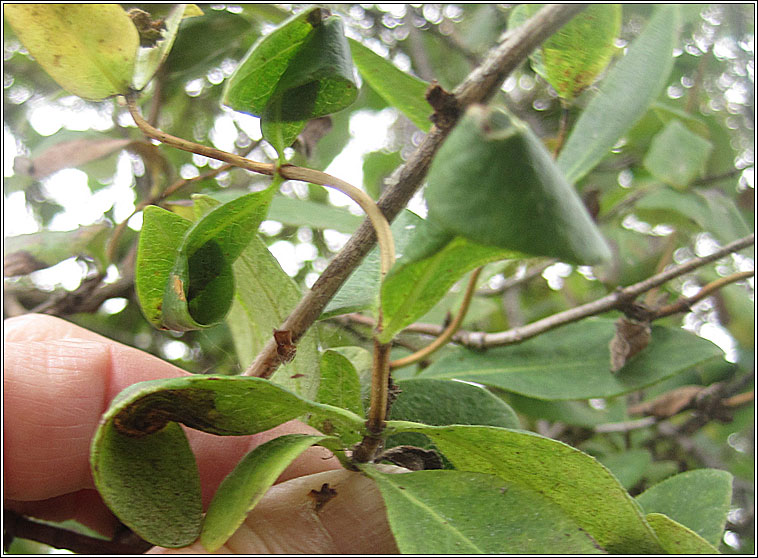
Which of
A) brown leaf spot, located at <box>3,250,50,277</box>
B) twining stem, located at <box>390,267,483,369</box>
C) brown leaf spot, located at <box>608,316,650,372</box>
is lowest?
brown leaf spot, located at <box>608,316,650,372</box>

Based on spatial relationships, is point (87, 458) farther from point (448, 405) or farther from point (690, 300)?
point (690, 300)

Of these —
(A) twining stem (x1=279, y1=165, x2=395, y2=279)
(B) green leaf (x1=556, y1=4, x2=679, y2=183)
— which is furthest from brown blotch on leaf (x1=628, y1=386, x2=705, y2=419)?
(A) twining stem (x1=279, y1=165, x2=395, y2=279)

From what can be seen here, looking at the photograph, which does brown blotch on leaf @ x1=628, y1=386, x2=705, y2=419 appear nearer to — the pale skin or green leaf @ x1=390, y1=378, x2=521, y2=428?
green leaf @ x1=390, y1=378, x2=521, y2=428

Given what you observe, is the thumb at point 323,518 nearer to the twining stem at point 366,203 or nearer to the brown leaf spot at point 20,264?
the twining stem at point 366,203

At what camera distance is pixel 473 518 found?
46 cm

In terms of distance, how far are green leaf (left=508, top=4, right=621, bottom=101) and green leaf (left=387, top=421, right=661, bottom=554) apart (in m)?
0.40

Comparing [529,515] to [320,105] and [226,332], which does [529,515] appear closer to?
[320,105]

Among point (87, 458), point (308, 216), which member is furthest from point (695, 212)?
point (87, 458)

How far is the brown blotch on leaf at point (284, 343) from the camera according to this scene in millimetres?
507

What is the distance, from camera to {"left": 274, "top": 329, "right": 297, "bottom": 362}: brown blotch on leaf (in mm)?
507

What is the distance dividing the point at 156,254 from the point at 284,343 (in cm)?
13

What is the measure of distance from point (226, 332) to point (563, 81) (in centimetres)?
71

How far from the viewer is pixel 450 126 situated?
490 mm

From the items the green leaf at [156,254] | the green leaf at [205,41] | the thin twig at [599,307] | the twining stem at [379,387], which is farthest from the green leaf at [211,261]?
the green leaf at [205,41]
